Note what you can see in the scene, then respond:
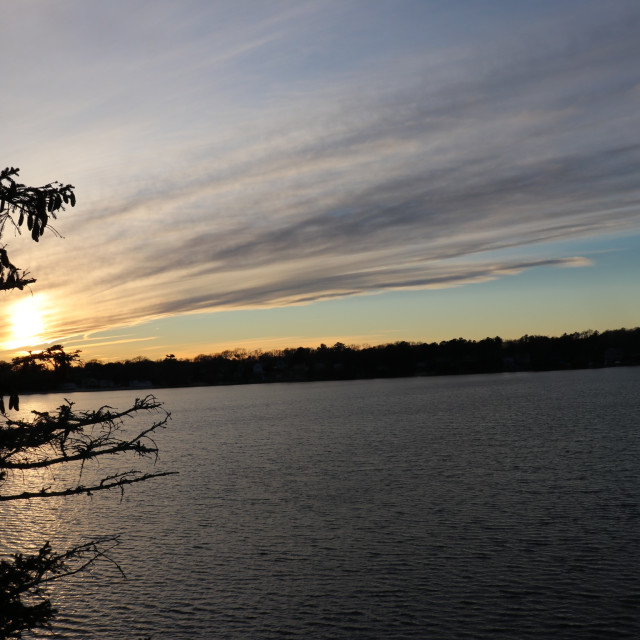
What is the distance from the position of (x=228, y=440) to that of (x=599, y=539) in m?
64.0

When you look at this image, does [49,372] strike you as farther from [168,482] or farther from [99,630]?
[168,482]

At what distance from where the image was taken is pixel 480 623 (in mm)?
25875

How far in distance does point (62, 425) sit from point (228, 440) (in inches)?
3303

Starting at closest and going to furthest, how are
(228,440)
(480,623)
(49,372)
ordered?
1. (49,372)
2. (480,623)
3. (228,440)

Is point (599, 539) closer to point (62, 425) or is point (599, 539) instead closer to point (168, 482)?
point (62, 425)

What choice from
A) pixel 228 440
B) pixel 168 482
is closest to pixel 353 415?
pixel 228 440

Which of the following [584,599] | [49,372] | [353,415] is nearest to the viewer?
[49,372]

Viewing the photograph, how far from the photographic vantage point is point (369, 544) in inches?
1409

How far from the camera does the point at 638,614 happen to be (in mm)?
25922

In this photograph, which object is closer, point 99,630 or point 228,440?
point 99,630

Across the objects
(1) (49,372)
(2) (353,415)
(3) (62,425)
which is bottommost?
(2) (353,415)

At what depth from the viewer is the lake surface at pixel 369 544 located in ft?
88.2

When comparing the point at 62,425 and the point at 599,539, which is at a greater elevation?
the point at 62,425

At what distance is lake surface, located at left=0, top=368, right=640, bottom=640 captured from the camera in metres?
26.9
